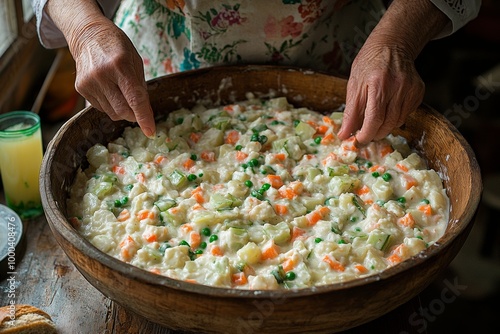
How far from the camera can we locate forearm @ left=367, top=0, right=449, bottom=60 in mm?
2086

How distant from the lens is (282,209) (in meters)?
1.88

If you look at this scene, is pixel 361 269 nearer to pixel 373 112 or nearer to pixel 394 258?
pixel 394 258

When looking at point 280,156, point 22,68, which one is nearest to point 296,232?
point 280,156

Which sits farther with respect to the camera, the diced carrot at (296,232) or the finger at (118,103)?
the finger at (118,103)

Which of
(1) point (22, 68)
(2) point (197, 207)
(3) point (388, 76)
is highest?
(3) point (388, 76)

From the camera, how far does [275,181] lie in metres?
2.00

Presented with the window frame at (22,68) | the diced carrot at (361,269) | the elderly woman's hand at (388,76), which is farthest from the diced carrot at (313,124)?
the window frame at (22,68)

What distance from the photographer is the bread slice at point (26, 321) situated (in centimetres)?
170

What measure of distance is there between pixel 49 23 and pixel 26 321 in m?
1.09

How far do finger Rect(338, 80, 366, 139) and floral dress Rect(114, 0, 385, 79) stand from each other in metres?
0.42

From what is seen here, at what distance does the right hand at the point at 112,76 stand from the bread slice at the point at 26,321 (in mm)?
625

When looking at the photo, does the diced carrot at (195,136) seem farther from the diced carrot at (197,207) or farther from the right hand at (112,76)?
the diced carrot at (197,207)

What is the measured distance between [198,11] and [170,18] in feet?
0.76

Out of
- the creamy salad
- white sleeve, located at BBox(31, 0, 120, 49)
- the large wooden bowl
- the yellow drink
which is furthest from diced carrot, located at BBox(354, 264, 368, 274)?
white sleeve, located at BBox(31, 0, 120, 49)
